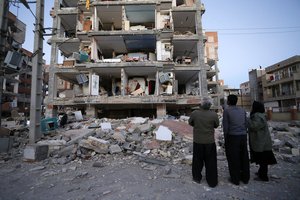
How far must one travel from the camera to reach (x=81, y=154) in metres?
6.19

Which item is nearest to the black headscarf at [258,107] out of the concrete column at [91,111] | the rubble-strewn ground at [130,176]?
the rubble-strewn ground at [130,176]

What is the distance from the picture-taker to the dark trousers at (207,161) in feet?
12.2

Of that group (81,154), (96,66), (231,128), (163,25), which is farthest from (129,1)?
(231,128)

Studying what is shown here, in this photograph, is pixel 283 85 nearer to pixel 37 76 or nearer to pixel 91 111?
pixel 91 111

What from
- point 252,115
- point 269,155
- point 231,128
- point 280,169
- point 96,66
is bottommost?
point 280,169

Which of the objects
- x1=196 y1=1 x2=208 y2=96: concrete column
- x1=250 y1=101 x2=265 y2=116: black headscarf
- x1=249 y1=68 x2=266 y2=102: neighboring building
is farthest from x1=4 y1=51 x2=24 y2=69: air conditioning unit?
x1=249 y1=68 x2=266 y2=102: neighboring building

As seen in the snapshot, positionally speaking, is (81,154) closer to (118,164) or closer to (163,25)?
(118,164)

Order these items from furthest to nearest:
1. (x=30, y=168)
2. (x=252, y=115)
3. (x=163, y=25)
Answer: (x=163, y=25), (x=30, y=168), (x=252, y=115)

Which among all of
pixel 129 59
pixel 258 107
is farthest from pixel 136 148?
pixel 129 59

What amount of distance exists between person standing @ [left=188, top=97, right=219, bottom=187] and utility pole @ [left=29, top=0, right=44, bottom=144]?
5753 mm

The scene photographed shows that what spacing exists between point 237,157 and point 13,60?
885 cm

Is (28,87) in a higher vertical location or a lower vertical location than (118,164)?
higher

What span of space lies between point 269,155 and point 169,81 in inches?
534

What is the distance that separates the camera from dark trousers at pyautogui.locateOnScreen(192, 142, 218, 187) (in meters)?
3.73
